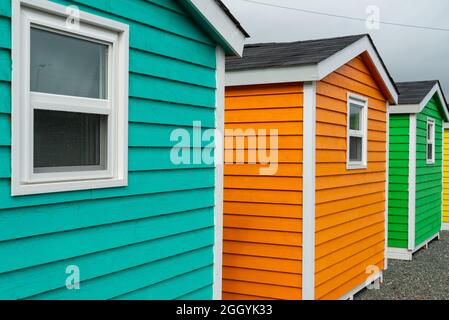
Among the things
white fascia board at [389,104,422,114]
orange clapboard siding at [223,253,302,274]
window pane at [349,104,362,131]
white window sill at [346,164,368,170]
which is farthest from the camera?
white fascia board at [389,104,422,114]

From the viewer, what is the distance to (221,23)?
458cm

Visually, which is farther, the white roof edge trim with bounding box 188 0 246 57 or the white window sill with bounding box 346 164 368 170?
the white window sill with bounding box 346 164 368 170

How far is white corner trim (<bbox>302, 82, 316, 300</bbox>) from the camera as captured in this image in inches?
241

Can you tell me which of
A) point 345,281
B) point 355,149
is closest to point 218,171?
point 345,281

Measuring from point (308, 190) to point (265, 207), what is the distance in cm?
62

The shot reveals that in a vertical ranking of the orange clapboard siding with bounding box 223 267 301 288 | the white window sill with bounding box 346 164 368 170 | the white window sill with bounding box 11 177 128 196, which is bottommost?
the orange clapboard siding with bounding box 223 267 301 288

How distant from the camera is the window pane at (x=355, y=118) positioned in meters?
7.62

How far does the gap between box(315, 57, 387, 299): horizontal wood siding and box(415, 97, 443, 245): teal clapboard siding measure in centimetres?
263

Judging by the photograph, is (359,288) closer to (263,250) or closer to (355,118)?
(263,250)

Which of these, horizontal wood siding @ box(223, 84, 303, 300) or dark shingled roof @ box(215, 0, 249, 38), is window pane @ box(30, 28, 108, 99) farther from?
horizontal wood siding @ box(223, 84, 303, 300)

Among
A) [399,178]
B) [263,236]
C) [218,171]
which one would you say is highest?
[218,171]

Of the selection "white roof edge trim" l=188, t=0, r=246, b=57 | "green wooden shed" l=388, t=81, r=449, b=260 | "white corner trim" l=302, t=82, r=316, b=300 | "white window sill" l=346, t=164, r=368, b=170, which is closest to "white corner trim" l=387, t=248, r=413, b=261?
"green wooden shed" l=388, t=81, r=449, b=260
